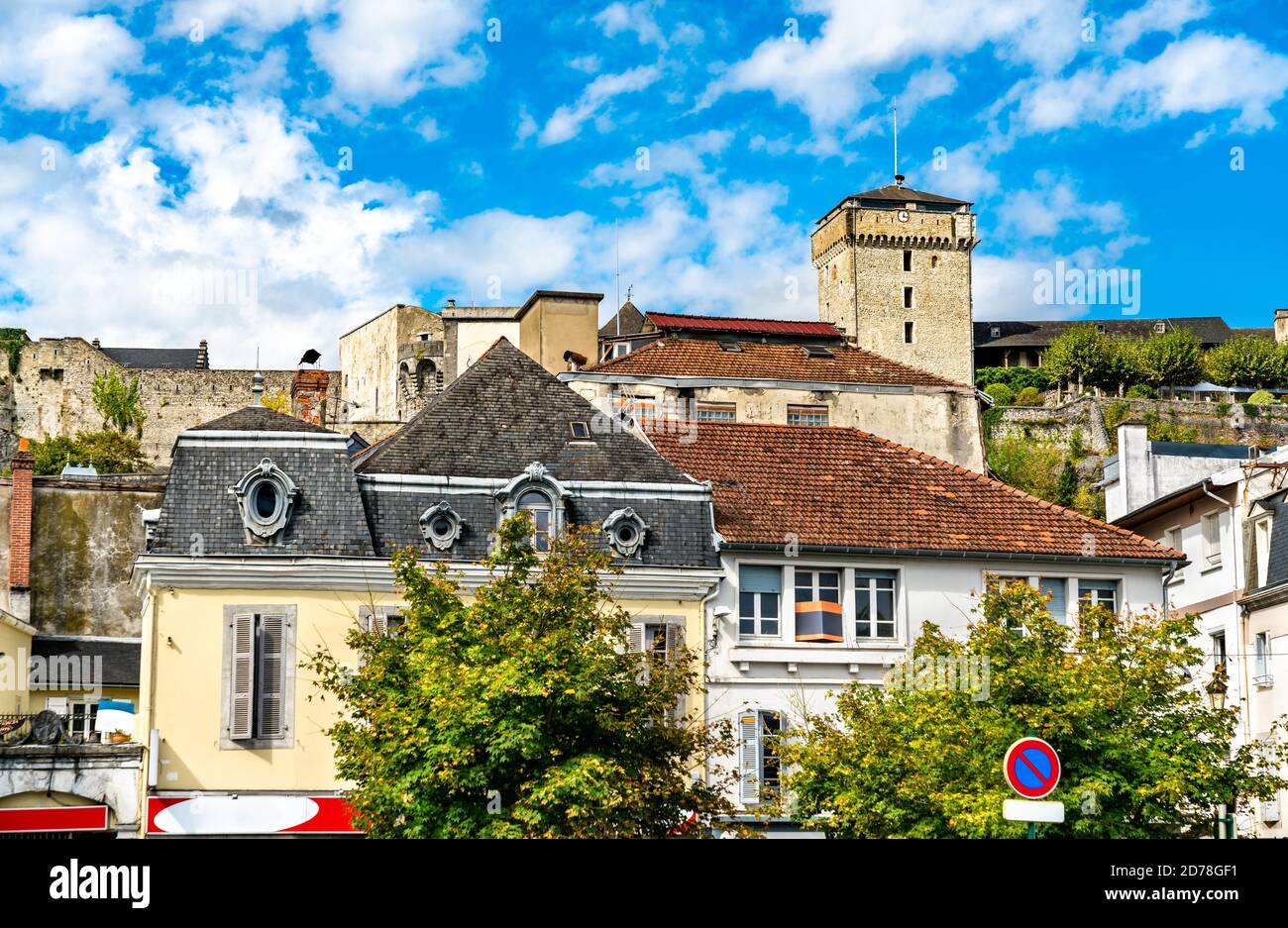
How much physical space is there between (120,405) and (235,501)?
7159 centimetres

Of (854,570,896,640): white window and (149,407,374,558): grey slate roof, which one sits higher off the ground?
(149,407,374,558): grey slate roof

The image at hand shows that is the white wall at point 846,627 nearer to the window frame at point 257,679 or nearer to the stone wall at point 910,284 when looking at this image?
the window frame at point 257,679

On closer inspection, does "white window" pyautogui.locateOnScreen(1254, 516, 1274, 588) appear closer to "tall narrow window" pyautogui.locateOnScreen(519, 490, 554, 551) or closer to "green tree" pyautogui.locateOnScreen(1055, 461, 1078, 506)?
Result: "tall narrow window" pyautogui.locateOnScreen(519, 490, 554, 551)

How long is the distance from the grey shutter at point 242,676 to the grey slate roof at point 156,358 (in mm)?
85256

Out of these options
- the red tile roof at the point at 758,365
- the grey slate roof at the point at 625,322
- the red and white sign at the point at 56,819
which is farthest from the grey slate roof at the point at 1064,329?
the red and white sign at the point at 56,819

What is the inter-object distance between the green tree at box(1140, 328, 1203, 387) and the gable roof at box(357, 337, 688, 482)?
271 ft

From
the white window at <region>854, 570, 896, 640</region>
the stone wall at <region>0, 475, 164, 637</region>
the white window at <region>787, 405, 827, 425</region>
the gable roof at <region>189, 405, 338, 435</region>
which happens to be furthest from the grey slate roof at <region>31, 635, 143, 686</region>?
the white window at <region>787, 405, 827, 425</region>

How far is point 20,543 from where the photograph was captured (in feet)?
136

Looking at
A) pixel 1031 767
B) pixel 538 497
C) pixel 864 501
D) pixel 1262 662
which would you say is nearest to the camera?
pixel 1031 767

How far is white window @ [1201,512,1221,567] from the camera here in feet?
134

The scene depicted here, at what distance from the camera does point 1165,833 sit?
942 inches

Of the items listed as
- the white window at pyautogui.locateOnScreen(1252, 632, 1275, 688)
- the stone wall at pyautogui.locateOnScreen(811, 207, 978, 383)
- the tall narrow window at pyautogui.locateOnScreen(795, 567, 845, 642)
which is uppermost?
the stone wall at pyautogui.locateOnScreen(811, 207, 978, 383)

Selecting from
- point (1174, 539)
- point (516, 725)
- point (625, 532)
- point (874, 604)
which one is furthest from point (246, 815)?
point (1174, 539)

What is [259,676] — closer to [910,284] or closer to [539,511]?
[539,511]
